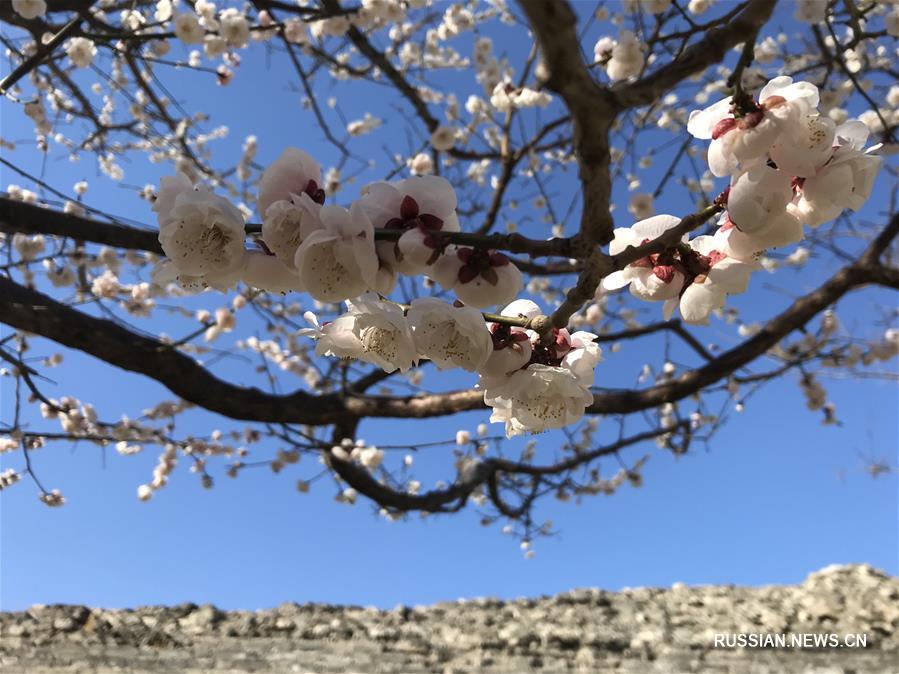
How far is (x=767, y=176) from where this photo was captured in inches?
33.3

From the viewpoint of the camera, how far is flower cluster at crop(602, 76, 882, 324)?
→ 33.0 inches

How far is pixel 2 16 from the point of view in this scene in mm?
3090

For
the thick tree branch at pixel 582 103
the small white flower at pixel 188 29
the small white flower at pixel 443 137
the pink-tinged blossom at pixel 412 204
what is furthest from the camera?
the small white flower at pixel 443 137

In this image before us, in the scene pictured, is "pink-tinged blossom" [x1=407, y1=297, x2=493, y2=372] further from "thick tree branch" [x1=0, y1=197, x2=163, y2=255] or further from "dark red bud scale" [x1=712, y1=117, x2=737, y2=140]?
"thick tree branch" [x1=0, y1=197, x2=163, y2=255]

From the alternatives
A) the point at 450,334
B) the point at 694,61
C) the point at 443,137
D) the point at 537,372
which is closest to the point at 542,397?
the point at 537,372

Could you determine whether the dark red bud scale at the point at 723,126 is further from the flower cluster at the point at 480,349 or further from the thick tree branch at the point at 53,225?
the thick tree branch at the point at 53,225

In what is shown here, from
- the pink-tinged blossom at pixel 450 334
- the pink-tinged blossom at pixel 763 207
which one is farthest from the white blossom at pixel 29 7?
the pink-tinged blossom at pixel 763 207

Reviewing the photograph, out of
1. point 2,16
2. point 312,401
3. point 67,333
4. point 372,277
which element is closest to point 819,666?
point 312,401

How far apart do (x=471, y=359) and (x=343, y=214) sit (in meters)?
0.31

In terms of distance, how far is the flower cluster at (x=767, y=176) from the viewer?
84cm

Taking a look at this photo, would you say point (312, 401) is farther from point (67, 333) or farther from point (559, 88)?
point (559, 88)

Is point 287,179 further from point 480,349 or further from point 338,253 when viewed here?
point 480,349

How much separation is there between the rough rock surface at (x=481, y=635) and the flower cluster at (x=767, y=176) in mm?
2724

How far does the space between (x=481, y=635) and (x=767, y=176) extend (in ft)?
11.6
